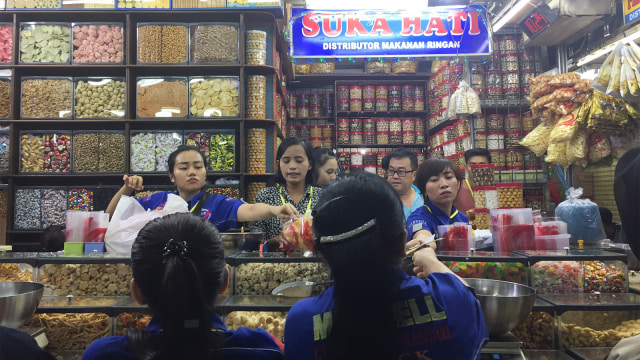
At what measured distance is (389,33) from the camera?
3973 millimetres

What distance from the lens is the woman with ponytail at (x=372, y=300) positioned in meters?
0.81

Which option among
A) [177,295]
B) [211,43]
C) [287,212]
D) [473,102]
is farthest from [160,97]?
[177,295]

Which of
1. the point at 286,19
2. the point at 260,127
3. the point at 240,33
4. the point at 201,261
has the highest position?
the point at 286,19

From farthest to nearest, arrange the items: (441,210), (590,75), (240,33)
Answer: (590,75) → (240,33) → (441,210)

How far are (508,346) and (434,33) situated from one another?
3.41 m

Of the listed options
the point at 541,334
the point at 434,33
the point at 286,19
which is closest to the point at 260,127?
the point at 286,19

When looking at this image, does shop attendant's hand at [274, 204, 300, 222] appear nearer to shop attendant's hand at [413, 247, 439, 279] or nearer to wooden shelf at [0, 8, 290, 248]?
shop attendant's hand at [413, 247, 439, 279]

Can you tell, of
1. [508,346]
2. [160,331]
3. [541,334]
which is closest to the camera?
[160,331]

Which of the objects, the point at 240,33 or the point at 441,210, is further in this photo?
the point at 240,33

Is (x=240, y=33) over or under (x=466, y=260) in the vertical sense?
over

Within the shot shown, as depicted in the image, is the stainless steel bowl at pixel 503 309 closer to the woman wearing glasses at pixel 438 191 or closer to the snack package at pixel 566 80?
the woman wearing glasses at pixel 438 191

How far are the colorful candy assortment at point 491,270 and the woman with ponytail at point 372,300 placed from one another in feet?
2.04

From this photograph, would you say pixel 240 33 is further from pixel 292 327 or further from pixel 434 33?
pixel 292 327

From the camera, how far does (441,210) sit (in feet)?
7.15
